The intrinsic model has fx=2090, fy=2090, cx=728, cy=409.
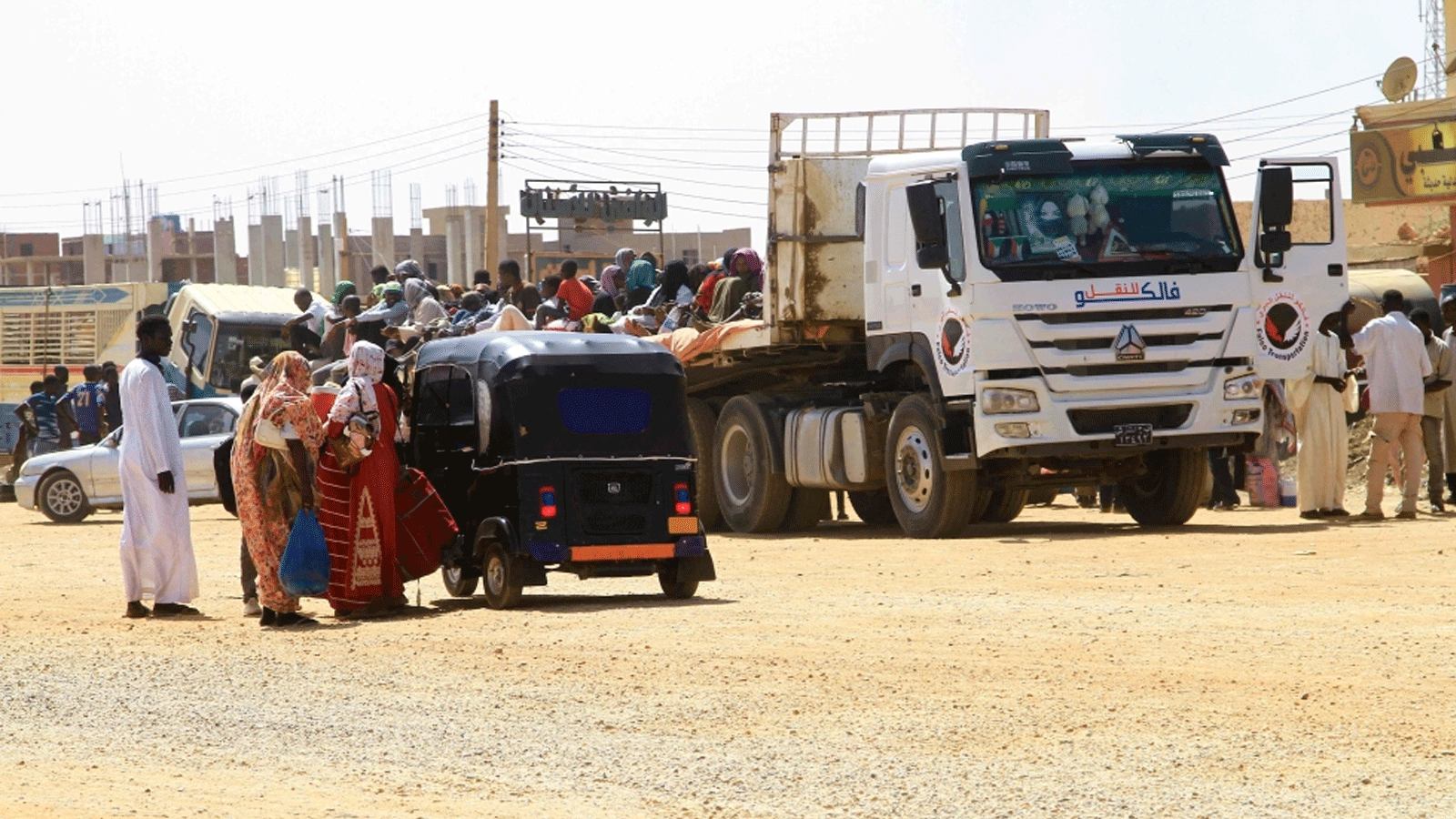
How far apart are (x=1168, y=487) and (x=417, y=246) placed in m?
84.5

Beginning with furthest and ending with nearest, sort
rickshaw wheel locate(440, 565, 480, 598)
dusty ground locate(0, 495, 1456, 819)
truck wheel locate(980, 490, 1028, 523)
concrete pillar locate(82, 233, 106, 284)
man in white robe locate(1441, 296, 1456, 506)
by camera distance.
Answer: concrete pillar locate(82, 233, 106, 284), truck wheel locate(980, 490, 1028, 523), man in white robe locate(1441, 296, 1456, 506), rickshaw wheel locate(440, 565, 480, 598), dusty ground locate(0, 495, 1456, 819)

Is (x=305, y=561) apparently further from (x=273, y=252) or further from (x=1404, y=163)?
(x=273, y=252)

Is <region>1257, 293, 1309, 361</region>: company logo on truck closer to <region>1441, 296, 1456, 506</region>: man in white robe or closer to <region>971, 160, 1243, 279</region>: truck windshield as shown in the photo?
<region>971, 160, 1243, 279</region>: truck windshield

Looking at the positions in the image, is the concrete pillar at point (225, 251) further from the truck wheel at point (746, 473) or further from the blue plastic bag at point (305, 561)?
the blue plastic bag at point (305, 561)

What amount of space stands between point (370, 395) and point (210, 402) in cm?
1437

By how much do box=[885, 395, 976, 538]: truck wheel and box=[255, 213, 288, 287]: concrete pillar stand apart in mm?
76013

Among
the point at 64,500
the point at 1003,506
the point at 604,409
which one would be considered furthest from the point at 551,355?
the point at 64,500

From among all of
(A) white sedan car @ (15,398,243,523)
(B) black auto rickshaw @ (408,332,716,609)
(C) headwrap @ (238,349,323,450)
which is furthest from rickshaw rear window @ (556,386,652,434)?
(A) white sedan car @ (15,398,243,523)

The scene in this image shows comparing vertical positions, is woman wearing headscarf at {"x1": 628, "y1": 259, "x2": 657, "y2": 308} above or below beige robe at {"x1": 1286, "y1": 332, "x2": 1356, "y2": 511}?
above

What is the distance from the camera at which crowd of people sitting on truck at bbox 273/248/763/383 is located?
813 inches

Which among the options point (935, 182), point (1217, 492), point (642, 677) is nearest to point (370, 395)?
point (642, 677)

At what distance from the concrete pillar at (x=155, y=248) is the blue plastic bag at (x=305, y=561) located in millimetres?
78839

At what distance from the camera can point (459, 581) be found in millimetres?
13547

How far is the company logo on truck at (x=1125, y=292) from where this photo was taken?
53.8 feet
